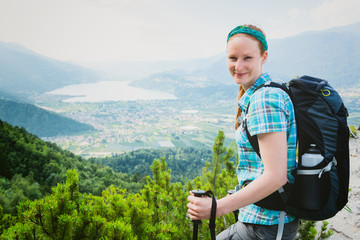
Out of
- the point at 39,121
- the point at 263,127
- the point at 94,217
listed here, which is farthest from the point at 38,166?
the point at 39,121

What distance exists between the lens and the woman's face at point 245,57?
1015mm

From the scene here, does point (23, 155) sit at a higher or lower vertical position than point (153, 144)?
higher

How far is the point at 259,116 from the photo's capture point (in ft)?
2.76

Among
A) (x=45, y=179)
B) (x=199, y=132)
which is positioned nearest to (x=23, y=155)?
(x=45, y=179)

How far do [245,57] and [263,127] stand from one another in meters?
0.39

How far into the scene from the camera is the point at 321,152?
906 mm

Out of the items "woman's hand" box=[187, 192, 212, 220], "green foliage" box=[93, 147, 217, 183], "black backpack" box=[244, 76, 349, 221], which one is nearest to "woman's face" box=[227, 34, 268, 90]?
"black backpack" box=[244, 76, 349, 221]

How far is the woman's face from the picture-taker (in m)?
1.01

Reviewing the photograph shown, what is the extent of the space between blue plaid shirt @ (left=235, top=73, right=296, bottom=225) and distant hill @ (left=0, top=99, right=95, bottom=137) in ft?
340

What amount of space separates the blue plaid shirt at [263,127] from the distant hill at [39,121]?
103718 millimetres

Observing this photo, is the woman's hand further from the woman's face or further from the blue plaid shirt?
the woman's face

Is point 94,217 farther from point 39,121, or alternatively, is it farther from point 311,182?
point 39,121

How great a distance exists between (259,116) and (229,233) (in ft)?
2.37

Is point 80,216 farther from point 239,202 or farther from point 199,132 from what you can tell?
point 199,132
